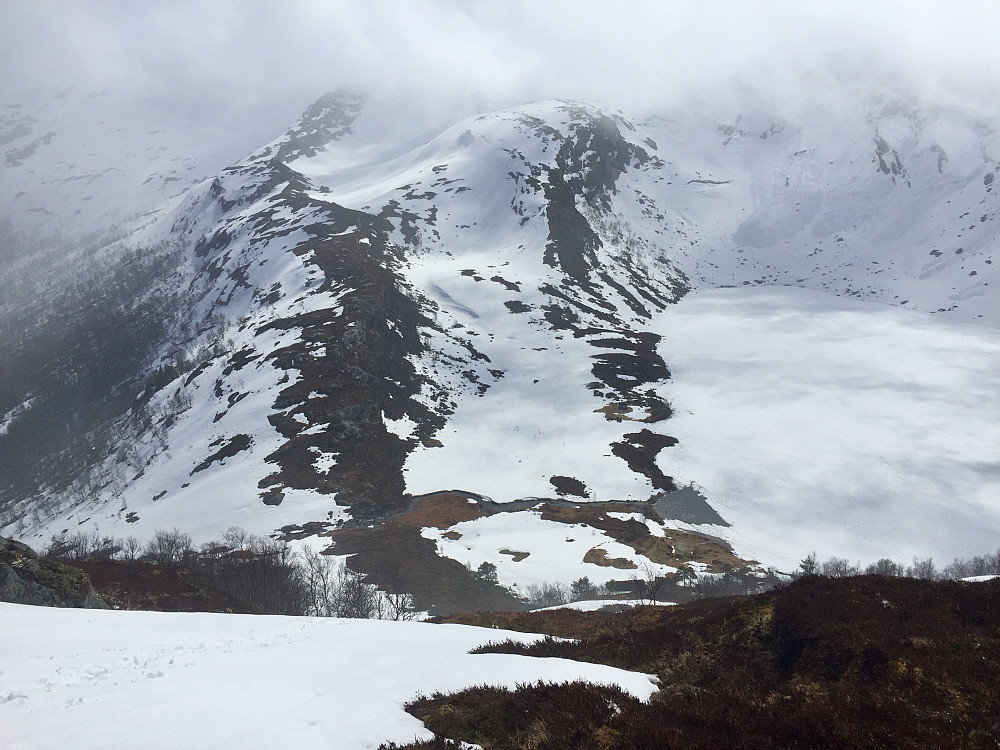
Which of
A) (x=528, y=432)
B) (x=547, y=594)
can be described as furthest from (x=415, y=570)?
(x=528, y=432)

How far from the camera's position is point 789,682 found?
13.6 metres

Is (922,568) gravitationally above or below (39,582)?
above

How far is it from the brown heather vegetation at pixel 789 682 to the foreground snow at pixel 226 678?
152 centimetres

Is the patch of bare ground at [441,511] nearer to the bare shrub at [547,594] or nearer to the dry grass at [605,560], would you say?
the dry grass at [605,560]

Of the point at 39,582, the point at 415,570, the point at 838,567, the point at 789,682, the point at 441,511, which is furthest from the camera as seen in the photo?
the point at 441,511

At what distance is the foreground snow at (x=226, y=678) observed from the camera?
10406 mm

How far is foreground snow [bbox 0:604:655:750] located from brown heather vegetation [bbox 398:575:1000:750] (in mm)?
1519

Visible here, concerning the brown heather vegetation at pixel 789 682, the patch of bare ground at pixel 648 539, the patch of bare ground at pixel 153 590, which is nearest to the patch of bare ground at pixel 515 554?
the patch of bare ground at pixel 648 539

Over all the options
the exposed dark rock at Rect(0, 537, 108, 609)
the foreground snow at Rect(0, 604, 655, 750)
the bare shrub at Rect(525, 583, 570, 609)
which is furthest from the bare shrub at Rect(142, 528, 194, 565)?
the foreground snow at Rect(0, 604, 655, 750)

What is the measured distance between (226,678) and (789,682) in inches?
547

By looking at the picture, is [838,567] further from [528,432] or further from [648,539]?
[528,432]

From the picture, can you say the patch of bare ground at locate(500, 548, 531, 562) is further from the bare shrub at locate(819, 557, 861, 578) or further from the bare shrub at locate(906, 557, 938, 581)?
the bare shrub at locate(906, 557, 938, 581)

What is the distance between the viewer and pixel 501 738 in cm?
1084

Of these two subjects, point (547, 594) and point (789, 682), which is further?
point (547, 594)
